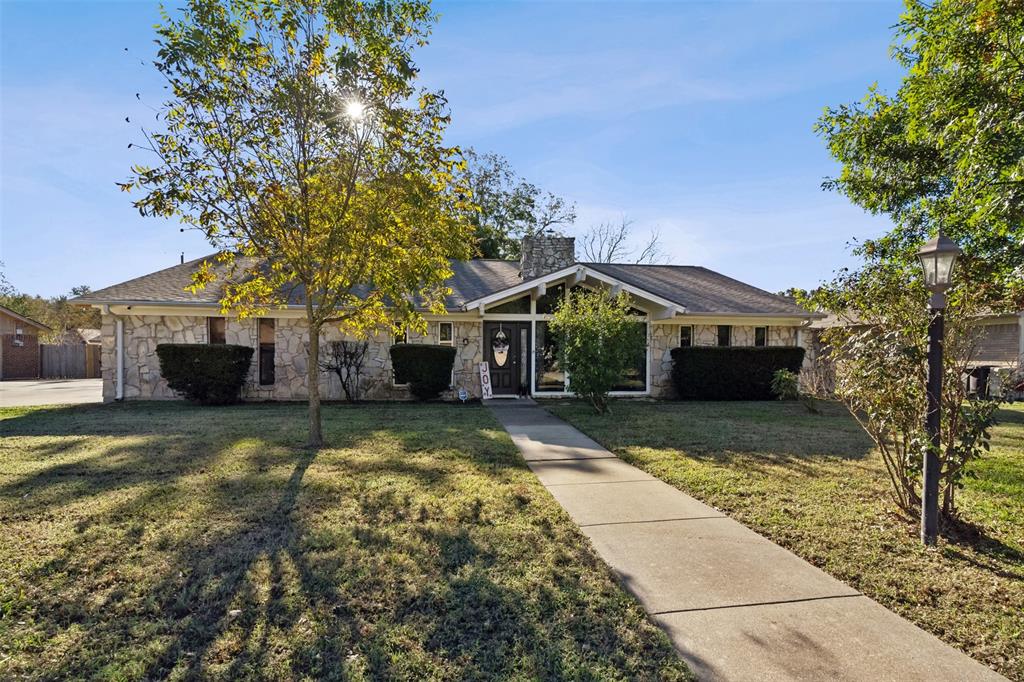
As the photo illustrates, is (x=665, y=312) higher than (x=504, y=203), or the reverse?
(x=504, y=203)

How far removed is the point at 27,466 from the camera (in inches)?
246

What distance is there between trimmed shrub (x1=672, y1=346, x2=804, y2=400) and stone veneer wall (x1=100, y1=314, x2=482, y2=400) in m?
5.62

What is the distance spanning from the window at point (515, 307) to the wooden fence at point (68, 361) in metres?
24.4

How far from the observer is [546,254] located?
15.1m

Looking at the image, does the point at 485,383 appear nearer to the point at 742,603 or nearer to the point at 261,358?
the point at 261,358

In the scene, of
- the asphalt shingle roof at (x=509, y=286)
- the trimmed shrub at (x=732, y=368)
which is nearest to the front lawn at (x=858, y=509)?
the trimmed shrub at (x=732, y=368)

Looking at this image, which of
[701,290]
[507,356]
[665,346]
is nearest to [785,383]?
[665,346]

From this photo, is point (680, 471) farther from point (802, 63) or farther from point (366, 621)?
point (802, 63)

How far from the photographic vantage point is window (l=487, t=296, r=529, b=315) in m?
14.1

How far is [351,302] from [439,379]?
5.20 metres

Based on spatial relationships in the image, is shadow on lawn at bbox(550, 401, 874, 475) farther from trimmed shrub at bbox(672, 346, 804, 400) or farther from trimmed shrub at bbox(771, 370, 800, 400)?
trimmed shrub at bbox(672, 346, 804, 400)

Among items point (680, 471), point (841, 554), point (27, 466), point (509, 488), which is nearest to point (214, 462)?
point (27, 466)

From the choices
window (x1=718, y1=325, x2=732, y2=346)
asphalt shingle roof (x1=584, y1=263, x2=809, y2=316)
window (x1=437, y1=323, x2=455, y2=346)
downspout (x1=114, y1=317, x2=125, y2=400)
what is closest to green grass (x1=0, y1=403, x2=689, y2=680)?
downspout (x1=114, y1=317, x2=125, y2=400)

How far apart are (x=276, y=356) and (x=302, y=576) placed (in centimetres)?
1117
